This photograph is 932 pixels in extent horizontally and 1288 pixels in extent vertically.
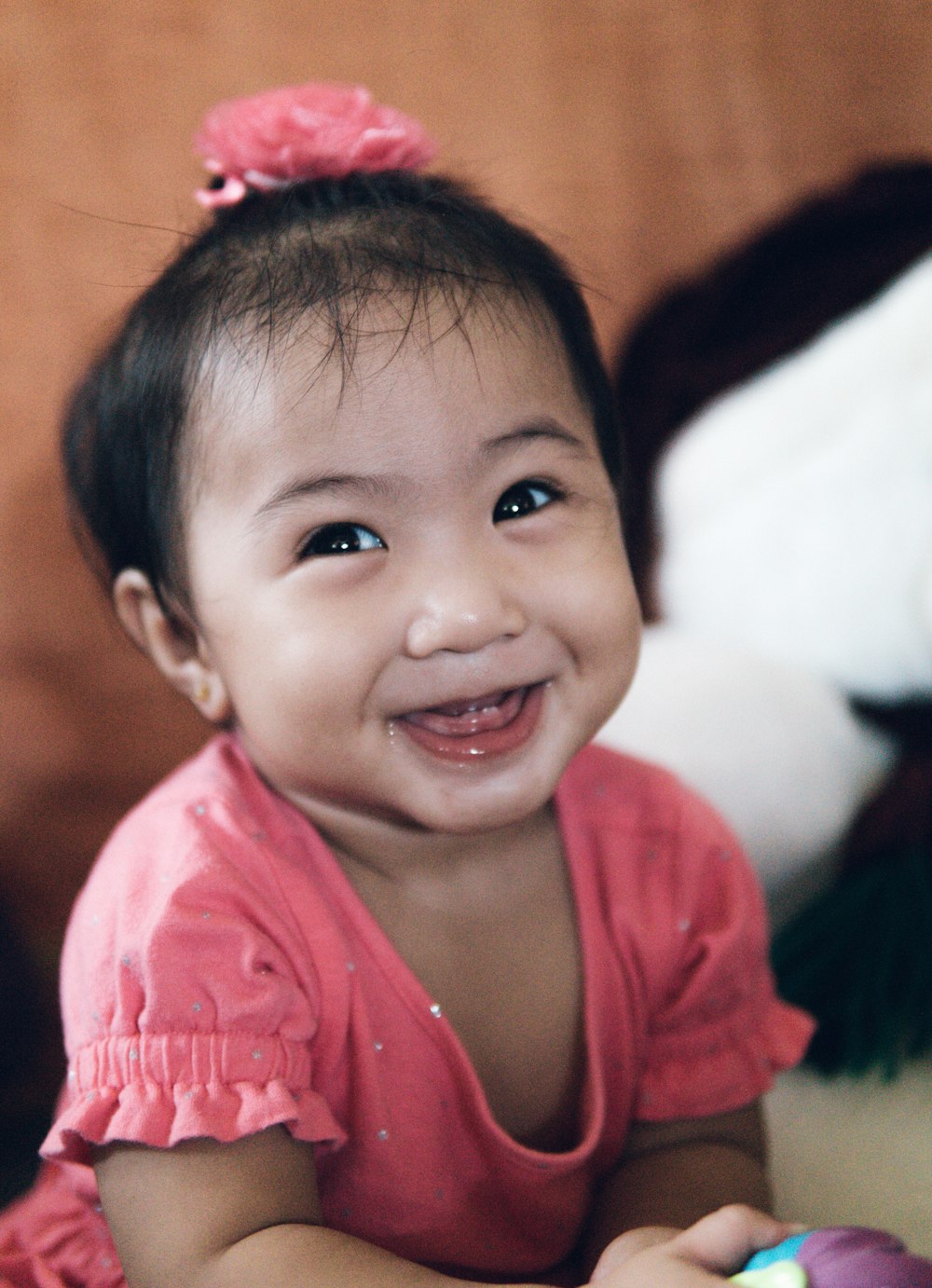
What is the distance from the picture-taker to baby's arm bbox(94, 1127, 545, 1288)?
46 centimetres

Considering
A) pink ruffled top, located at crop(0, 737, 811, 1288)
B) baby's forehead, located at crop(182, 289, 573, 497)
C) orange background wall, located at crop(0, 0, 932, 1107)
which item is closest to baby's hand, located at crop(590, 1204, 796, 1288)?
pink ruffled top, located at crop(0, 737, 811, 1288)

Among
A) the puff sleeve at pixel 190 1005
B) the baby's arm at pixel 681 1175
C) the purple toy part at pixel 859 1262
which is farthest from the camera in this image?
the baby's arm at pixel 681 1175

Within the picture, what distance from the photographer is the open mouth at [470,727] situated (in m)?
0.54

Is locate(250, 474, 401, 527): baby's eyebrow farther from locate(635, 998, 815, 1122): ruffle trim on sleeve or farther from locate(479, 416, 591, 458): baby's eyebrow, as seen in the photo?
locate(635, 998, 815, 1122): ruffle trim on sleeve

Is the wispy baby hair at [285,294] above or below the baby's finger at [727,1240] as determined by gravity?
above

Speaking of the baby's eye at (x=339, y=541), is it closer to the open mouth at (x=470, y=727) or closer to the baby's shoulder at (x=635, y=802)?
the open mouth at (x=470, y=727)

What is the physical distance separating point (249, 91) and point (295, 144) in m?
0.25

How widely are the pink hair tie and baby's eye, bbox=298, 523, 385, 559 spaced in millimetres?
184

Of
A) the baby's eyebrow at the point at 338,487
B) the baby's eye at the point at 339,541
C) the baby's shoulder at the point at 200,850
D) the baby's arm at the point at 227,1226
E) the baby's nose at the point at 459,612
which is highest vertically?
the baby's eyebrow at the point at 338,487

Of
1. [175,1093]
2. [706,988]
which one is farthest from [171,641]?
[706,988]

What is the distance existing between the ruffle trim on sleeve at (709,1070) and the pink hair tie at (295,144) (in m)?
0.47

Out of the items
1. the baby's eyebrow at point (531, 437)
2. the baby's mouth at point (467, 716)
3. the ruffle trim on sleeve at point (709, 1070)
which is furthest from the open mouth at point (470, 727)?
the ruffle trim on sleeve at point (709, 1070)

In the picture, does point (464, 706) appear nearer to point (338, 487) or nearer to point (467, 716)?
point (467, 716)

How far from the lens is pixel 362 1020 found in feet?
1.83
